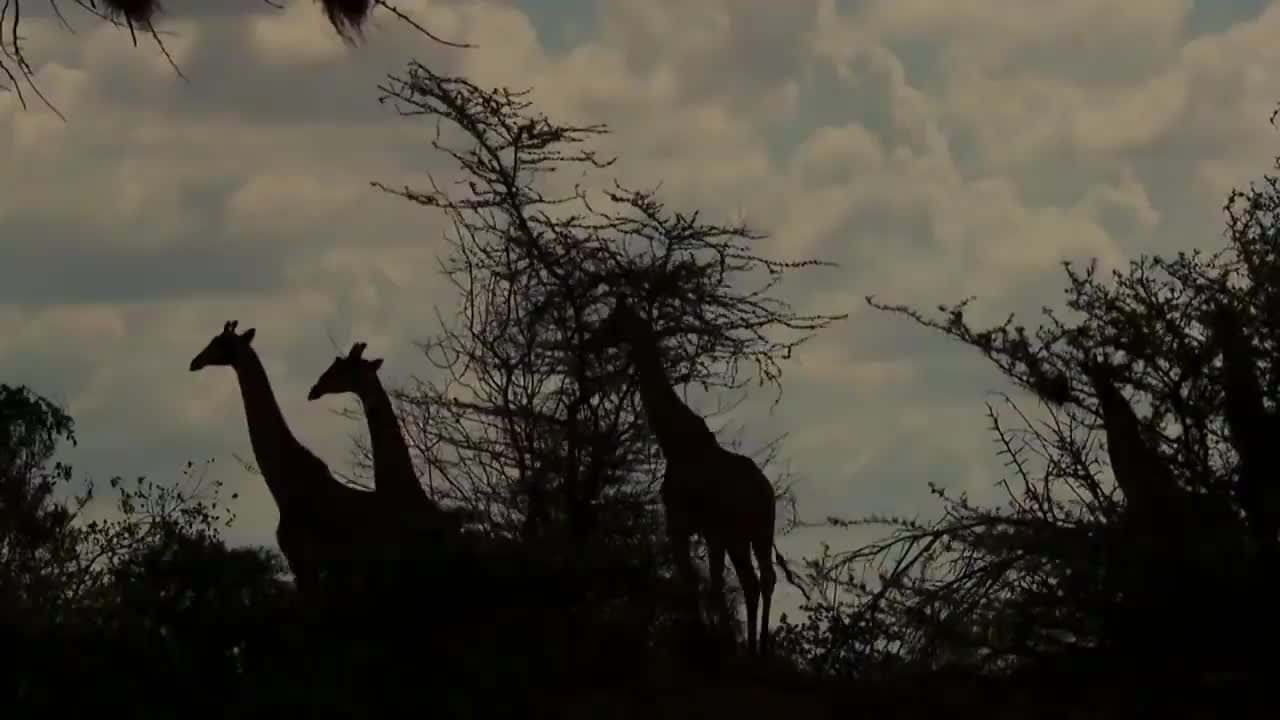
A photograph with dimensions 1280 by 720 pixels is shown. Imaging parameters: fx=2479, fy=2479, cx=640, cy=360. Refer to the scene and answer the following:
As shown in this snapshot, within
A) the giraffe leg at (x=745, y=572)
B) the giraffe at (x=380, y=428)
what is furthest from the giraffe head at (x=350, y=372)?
the giraffe leg at (x=745, y=572)

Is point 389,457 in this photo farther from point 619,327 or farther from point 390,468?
point 619,327

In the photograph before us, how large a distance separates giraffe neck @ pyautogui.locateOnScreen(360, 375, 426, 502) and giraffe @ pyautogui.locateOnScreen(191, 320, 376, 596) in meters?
0.17

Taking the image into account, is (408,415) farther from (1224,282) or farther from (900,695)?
(900,695)

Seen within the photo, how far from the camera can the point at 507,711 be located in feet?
40.2

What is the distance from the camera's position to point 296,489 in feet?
49.8

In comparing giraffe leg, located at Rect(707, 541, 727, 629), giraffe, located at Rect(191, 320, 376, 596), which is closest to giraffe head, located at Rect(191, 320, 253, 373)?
giraffe, located at Rect(191, 320, 376, 596)

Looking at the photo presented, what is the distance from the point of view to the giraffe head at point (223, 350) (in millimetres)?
15859

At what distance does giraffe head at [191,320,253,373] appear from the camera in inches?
624

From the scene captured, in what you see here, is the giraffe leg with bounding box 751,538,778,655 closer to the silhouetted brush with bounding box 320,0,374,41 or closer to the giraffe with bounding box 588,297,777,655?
the giraffe with bounding box 588,297,777,655

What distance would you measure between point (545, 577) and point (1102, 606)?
2966 mm

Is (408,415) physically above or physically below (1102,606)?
above

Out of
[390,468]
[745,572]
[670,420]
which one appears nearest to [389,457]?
[390,468]

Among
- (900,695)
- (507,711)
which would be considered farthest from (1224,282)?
(507,711)

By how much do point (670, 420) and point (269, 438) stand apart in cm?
316
